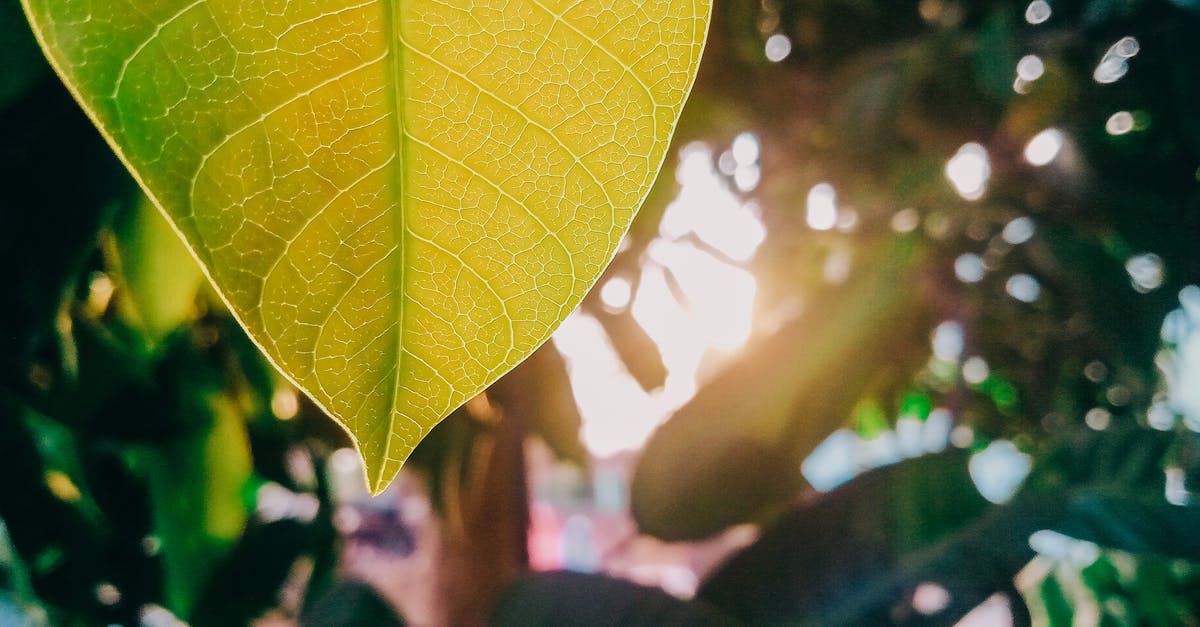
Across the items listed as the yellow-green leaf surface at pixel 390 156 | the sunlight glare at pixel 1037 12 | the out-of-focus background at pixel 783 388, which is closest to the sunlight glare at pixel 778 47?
the out-of-focus background at pixel 783 388

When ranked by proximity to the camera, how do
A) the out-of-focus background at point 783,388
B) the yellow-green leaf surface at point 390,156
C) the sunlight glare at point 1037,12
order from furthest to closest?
the sunlight glare at point 1037,12
the out-of-focus background at point 783,388
the yellow-green leaf surface at point 390,156

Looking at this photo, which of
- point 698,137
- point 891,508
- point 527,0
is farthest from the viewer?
point 698,137

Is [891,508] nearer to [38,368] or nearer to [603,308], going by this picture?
[603,308]

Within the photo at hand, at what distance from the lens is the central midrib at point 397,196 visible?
0.41 ft

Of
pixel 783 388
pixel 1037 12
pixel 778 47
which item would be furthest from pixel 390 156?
pixel 1037 12

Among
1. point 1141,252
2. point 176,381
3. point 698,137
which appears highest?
point 176,381

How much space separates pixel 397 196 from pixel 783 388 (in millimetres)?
696

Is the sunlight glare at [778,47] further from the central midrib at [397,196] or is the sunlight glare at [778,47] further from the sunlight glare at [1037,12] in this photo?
the central midrib at [397,196]

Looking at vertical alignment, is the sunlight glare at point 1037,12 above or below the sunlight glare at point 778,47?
below

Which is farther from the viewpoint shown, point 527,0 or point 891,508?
point 891,508

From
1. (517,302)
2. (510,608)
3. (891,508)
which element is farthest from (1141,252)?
(517,302)

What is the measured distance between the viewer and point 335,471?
0.91 meters

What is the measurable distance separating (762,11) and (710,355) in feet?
1.83

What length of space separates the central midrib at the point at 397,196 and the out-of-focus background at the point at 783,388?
1.50 feet
